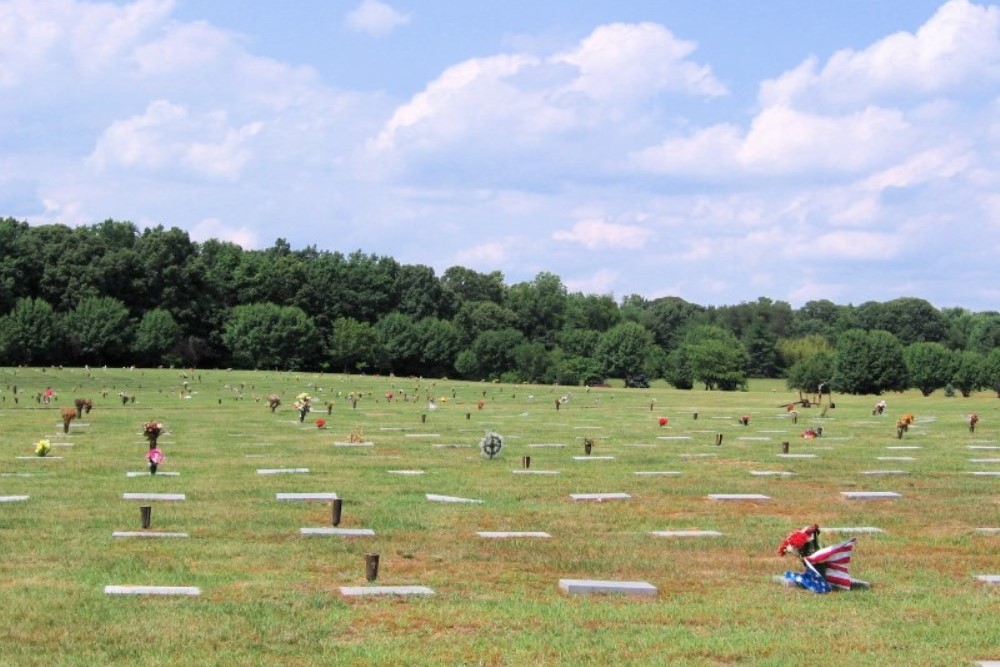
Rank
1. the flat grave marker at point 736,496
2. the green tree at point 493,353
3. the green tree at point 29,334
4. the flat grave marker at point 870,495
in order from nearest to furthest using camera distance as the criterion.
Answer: the flat grave marker at point 736,496, the flat grave marker at point 870,495, the green tree at point 29,334, the green tree at point 493,353

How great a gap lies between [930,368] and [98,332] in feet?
280

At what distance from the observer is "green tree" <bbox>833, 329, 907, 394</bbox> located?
4882 inches

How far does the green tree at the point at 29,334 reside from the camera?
324 ft

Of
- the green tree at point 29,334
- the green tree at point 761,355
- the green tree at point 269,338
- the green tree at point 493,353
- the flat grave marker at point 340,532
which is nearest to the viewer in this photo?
the flat grave marker at point 340,532

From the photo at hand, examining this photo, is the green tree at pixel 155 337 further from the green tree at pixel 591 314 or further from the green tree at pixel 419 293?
the green tree at pixel 591 314

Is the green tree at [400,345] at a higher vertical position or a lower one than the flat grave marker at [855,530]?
higher

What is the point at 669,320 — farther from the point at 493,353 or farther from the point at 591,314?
the point at 493,353

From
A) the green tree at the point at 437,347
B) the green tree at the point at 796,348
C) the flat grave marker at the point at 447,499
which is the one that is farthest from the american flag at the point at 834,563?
the green tree at the point at 796,348

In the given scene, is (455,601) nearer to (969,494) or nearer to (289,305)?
(969,494)

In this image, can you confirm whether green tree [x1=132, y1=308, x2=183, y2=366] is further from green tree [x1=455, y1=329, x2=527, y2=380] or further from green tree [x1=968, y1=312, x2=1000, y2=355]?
green tree [x1=968, y1=312, x2=1000, y2=355]

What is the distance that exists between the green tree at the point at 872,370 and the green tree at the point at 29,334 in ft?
257

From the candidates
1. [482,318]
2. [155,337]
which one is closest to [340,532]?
[155,337]

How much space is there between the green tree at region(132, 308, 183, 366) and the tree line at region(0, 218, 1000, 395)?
5.3 inches

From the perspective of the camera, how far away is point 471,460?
88.1 feet
